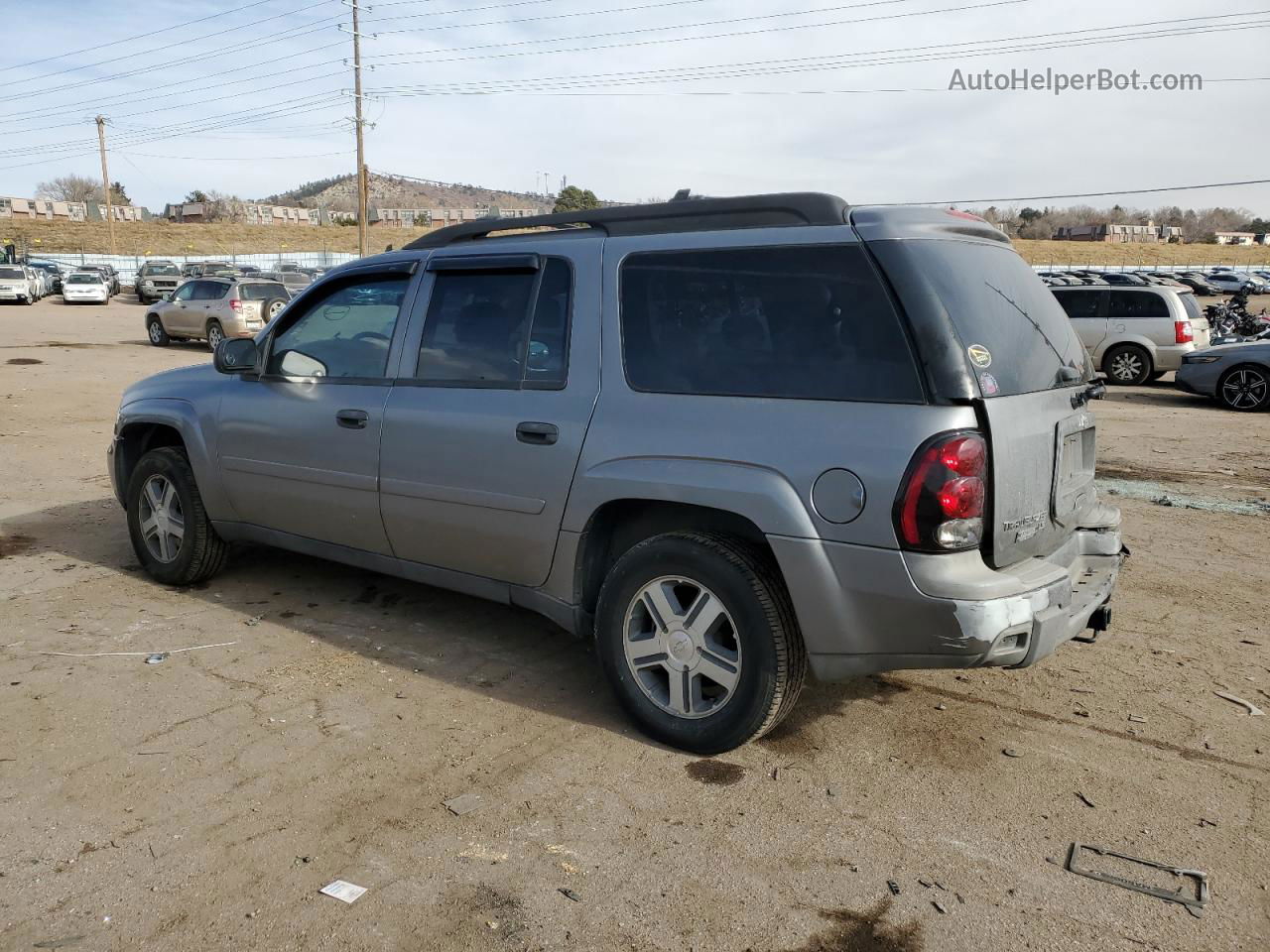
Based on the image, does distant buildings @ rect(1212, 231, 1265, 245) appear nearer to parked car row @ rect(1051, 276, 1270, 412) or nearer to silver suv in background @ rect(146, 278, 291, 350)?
parked car row @ rect(1051, 276, 1270, 412)

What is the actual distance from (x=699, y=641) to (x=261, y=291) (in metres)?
21.6

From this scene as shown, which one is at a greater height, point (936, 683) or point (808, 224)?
point (808, 224)

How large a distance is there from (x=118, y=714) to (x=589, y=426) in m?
2.24

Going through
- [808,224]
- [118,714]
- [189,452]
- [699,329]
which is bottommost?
[118,714]

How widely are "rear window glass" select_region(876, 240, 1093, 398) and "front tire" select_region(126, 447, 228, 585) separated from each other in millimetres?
4061

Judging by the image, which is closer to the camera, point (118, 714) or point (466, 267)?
point (118, 714)

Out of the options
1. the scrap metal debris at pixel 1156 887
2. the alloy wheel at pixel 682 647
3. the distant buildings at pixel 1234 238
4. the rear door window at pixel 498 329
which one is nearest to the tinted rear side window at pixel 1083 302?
the rear door window at pixel 498 329

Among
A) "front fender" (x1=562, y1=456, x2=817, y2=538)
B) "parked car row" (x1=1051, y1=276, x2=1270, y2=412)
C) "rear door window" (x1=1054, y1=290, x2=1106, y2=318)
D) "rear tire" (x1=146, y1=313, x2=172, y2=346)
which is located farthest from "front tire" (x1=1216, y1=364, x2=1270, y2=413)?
"rear tire" (x1=146, y1=313, x2=172, y2=346)

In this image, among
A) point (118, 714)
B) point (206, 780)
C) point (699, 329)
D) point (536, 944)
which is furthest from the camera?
point (118, 714)

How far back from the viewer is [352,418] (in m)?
4.70

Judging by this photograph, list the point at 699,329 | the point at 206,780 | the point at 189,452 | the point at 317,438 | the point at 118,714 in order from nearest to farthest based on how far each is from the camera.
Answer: the point at 206,780 < the point at 699,329 < the point at 118,714 < the point at 317,438 < the point at 189,452

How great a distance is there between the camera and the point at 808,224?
3.54 metres

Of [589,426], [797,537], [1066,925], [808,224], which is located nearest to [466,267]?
[589,426]

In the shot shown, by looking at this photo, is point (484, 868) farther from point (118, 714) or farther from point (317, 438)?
point (317, 438)
